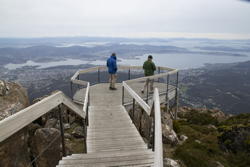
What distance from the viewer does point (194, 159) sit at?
4.53 metres

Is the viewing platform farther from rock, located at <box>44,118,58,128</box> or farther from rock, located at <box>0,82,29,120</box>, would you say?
rock, located at <box>0,82,29,120</box>

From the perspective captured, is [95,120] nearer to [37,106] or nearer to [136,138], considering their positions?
[136,138]

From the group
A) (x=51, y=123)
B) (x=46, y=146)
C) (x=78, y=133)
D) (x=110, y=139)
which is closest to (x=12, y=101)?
(x=51, y=123)

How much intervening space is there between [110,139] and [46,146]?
145cm

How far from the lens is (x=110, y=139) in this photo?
4293mm

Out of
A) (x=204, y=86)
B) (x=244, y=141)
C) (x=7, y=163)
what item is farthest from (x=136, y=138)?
(x=204, y=86)

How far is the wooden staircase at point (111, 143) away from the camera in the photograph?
281 centimetres

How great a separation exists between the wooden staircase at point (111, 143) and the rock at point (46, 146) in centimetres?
52

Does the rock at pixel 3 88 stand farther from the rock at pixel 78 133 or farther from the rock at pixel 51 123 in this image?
the rock at pixel 78 133

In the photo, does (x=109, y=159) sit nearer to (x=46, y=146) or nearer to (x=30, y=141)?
(x=46, y=146)

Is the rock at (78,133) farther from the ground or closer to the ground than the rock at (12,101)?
closer to the ground

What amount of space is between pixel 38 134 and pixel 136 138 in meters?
2.19

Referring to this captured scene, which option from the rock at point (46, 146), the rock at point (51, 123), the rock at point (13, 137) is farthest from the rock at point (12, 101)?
the rock at point (46, 146)

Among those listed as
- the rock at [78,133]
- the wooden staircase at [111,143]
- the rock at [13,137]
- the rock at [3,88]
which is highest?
the rock at [3,88]
